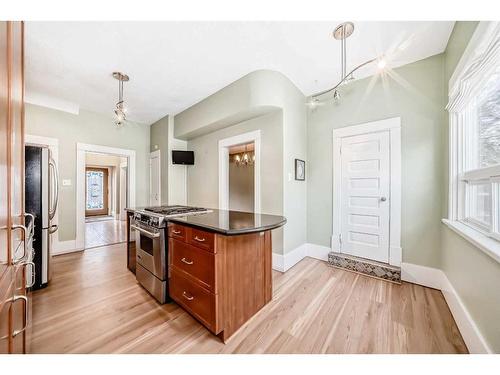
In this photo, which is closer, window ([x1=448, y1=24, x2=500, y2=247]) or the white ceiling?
window ([x1=448, y1=24, x2=500, y2=247])

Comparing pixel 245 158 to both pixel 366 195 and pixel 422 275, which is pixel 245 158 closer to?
pixel 366 195

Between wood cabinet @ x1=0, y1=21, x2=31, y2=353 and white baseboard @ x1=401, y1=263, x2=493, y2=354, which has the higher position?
wood cabinet @ x1=0, y1=21, x2=31, y2=353

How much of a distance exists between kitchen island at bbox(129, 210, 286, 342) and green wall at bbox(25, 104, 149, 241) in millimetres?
3059

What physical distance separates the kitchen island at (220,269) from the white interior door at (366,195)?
5.22ft

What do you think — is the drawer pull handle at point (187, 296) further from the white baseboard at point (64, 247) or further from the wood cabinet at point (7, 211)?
the white baseboard at point (64, 247)

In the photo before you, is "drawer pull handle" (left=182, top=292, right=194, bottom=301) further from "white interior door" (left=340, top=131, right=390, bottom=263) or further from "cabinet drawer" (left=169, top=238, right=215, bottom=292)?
"white interior door" (left=340, top=131, right=390, bottom=263)

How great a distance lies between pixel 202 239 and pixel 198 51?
2.04m

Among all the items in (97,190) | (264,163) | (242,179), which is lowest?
(97,190)

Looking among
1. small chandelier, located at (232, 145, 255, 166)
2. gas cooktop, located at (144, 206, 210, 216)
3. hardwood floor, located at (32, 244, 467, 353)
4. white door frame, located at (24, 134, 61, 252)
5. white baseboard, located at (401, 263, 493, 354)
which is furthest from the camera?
small chandelier, located at (232, 145, 255, 166)

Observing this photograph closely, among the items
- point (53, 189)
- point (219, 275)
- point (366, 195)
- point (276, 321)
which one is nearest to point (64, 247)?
point (53, 189)

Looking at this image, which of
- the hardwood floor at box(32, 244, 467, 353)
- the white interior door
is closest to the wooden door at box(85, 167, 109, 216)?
the hardwood floor at box(32, 244, 467, 353)

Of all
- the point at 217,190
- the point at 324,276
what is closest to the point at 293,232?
the point at 324,276

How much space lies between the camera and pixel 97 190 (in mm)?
8172

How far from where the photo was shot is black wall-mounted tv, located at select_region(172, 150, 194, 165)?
3941 millimetres
